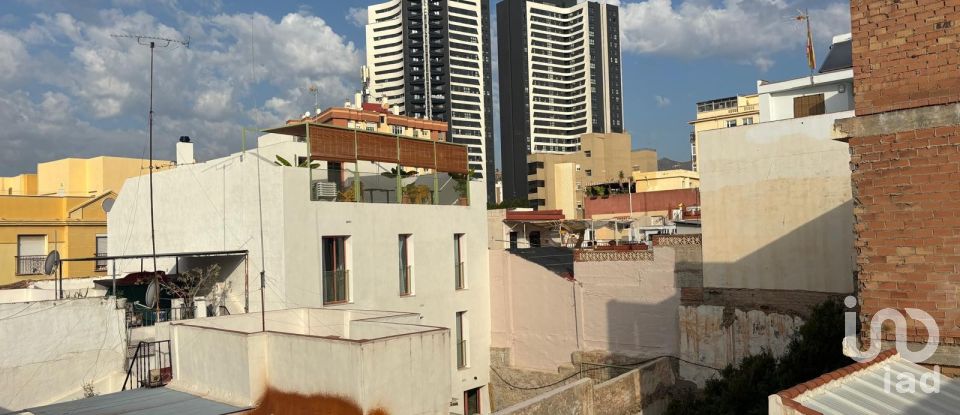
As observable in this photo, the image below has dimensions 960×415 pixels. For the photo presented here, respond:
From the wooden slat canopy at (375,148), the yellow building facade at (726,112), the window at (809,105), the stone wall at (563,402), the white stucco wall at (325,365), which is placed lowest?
the stone wall at (563,402)

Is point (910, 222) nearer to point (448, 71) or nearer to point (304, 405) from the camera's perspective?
point (304, 405)

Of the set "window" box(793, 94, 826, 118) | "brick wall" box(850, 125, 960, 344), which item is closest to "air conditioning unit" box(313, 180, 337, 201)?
"brick wall" box(850, 125, 960, 344)

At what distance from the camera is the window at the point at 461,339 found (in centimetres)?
2378

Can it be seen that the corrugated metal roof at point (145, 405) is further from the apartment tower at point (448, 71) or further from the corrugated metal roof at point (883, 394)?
the apartment tower at point (448, 71)

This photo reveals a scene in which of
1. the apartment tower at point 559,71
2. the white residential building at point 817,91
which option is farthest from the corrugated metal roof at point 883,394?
the apartment tower at point 559,71

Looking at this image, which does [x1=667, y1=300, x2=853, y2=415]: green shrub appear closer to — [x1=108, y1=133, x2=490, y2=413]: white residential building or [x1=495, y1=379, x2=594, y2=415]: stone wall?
[x1=495, y1=379, x2=594, y2=415]: stone wall

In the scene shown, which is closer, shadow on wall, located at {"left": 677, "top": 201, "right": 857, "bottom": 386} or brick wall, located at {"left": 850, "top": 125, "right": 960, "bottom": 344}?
brick wall, located at {"left": 850, "top": 125, "right": 960, "bottom": 344}

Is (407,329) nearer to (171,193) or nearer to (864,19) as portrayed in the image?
(864,19)

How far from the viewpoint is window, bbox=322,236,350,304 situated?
1947cm

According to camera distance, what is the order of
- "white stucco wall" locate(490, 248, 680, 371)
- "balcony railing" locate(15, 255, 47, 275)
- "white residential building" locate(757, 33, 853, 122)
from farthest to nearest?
"balcony railing" locate(15, 255, 47, 275), "white residential building" locate(757, 33, 853, 122), "white stucco wall" locate(490, 248, 680, 371)

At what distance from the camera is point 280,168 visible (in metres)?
18.2

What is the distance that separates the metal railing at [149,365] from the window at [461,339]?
975cm

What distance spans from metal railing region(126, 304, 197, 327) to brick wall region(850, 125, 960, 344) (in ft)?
48.7

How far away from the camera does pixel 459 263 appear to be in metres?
24.0
